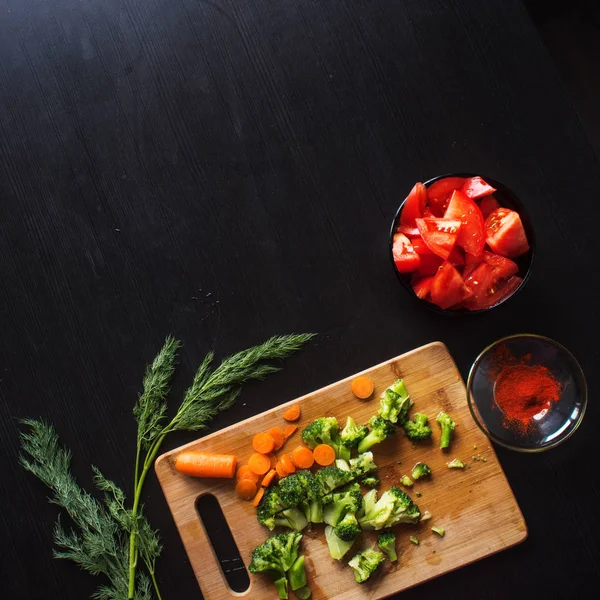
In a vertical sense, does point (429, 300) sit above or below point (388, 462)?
above

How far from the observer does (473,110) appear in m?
2.72

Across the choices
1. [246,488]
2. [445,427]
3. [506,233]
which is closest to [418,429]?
[445,427]

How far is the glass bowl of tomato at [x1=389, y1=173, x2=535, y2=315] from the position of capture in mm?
2492

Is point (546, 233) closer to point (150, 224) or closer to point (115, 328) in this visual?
point (150, 224)

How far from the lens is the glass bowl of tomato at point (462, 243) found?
2.49 meters

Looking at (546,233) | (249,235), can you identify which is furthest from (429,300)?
(249,235)

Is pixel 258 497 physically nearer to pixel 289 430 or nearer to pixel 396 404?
pixel 289 430

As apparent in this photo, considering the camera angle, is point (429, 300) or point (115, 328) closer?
point (429, 300)

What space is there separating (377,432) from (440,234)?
771 millimetres

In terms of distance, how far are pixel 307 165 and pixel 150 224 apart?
0.67 meters

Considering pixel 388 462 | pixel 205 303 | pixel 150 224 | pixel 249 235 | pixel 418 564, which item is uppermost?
pixel 150 224

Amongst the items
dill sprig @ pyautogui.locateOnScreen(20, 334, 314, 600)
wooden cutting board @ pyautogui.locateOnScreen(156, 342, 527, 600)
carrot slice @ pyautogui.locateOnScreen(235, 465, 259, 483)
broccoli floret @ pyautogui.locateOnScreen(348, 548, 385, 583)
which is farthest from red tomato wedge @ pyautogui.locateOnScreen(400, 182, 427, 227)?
broccoli floret @ pyautogui.locateOnScreen(348, 548, 385, 583)

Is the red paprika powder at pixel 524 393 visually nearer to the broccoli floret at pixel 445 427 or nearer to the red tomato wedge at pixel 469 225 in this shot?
the broccoli floret at pixel 445 427

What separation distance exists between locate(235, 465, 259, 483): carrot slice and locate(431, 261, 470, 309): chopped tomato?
957mm
